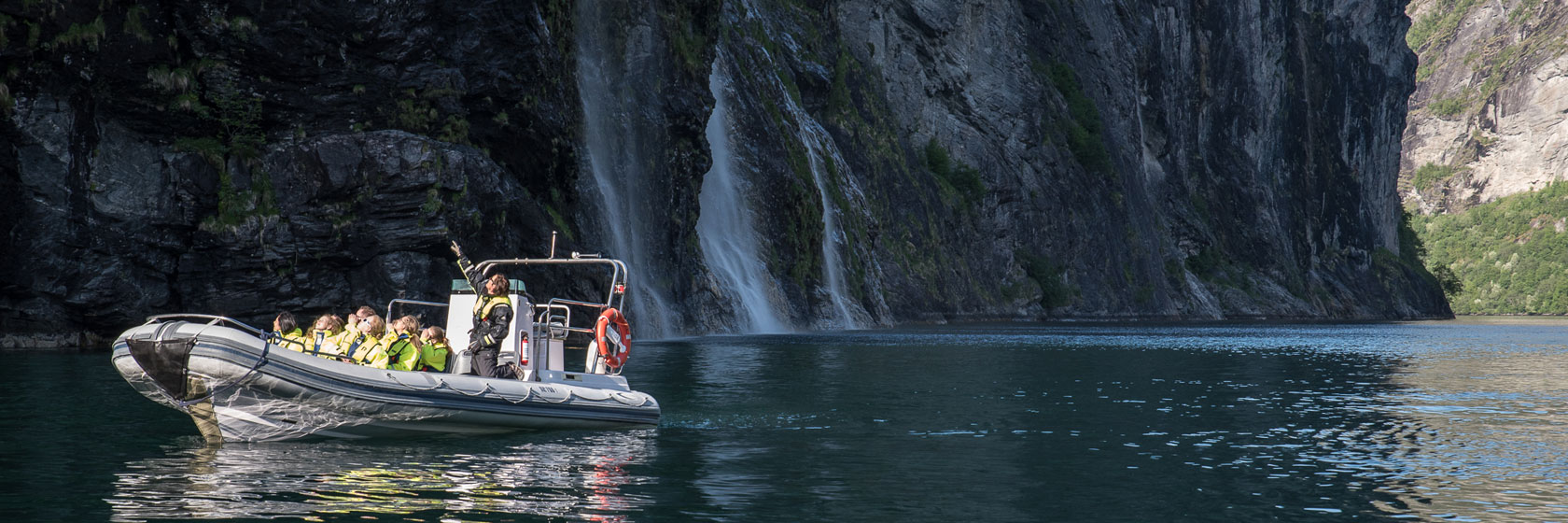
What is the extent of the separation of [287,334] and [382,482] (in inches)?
202

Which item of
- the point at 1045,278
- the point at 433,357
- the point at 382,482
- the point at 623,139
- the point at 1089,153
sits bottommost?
the point at 382,482

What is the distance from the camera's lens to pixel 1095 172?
353 feet

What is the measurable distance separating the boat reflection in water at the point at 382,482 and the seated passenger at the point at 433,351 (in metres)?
1.36

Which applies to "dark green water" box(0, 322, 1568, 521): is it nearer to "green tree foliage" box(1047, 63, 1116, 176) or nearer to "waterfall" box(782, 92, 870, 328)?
"waterfall" box(782, 92, 870, 328)

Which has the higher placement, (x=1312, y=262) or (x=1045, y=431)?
(x=1312, y=262)

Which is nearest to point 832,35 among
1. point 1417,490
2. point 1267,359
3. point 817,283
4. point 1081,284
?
point 817,283

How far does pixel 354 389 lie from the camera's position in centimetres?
1748

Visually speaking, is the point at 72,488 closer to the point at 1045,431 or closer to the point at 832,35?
the point at 1045,431

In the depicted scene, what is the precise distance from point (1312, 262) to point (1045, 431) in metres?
137

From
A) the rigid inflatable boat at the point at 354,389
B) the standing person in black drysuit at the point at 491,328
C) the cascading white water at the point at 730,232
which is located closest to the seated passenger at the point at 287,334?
the rigid inflatable boat at the point at 354,389

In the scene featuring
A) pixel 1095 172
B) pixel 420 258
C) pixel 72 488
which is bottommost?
pixel 72 488

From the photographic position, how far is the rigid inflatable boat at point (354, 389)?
1662 cm

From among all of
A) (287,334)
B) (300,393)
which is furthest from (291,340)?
(300,393)

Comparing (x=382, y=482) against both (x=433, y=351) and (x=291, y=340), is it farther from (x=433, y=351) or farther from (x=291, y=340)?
(x=433, y=351)
